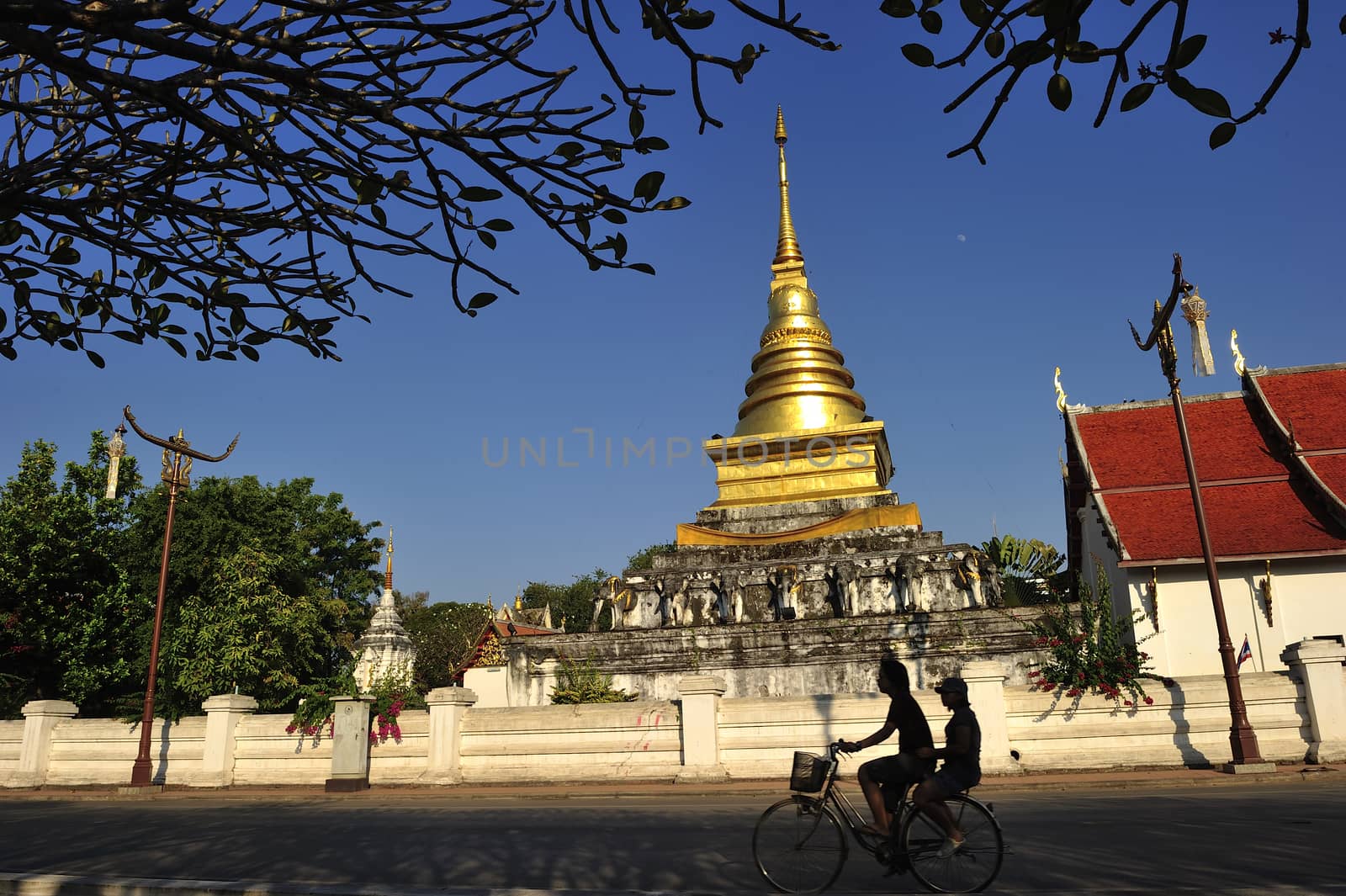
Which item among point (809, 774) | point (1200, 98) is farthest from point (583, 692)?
point (1200, 98)

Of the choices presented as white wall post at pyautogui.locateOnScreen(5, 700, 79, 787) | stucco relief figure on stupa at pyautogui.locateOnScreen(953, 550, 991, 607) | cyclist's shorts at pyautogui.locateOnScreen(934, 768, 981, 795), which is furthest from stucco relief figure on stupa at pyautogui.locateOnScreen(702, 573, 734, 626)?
cyclist's shorts at pyautogui.locateOnScreen(934, 768, 981, 795)

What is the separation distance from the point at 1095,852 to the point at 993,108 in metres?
5.91

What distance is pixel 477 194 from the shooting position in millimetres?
3896

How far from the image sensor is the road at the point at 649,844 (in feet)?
20.3

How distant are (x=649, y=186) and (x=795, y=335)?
2946cm

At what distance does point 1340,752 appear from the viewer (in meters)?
12.6

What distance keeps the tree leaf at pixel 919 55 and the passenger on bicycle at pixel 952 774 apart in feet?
13.0

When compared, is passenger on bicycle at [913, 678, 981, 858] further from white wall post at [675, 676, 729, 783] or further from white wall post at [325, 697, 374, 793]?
white wall post at [325, 697, 374, 793]

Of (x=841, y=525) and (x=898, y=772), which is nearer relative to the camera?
(x=898, y=772)

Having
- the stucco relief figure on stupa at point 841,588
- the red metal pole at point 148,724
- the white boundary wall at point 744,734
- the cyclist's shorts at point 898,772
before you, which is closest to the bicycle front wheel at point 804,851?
the cyclist's shorts at point 898,772

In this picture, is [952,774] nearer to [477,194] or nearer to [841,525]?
[477,194]

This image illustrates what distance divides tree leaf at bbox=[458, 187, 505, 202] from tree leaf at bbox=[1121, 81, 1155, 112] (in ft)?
7.63

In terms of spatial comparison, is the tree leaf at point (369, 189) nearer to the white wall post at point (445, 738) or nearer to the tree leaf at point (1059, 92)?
the tree leaf at point (1059, 92)

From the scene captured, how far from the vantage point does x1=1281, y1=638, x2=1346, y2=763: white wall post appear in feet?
41.7
